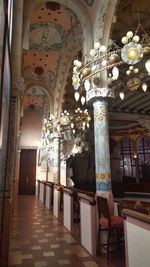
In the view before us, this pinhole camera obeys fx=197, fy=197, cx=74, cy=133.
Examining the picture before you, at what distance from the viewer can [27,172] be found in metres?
15.1

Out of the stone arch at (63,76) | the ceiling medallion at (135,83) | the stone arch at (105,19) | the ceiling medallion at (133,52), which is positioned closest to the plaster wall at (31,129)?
the stone arch at (63,76)

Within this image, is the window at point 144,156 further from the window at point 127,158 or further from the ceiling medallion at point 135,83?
the ceiling medallion at point 135,83

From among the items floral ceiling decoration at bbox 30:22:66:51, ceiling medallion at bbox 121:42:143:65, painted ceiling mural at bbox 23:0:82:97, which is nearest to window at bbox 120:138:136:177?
painted ceiling mural at bbox 23:0:82:97

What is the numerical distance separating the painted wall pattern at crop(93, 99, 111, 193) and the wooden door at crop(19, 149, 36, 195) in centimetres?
1094

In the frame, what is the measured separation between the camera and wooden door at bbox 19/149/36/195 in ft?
48.5

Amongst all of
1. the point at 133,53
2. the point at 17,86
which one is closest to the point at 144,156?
the point at 133,53

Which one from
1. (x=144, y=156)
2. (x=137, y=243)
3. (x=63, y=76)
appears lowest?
(x=137, y=243)

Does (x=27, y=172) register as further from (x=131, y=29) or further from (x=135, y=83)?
(x=135, y=83)

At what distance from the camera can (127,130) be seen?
16.6 m

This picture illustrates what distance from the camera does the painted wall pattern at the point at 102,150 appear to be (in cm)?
493

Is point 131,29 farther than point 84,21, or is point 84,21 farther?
point 131,29

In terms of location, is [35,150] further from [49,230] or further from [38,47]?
[49,230]

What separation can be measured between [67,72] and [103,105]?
5.11 meters

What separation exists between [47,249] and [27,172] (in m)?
11.7
